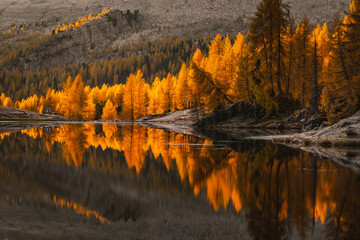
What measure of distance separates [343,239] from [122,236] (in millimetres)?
2531

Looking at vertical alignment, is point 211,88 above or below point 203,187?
above

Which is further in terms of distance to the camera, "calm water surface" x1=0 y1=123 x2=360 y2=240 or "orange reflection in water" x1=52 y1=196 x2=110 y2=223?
"orange reflection in water" x1=52 y1=196 x2=110 y2=223

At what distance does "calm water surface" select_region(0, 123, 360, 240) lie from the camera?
166 inches

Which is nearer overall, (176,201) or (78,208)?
(78,208)

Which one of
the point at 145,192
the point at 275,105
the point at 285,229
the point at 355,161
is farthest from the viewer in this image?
the point at 275,105

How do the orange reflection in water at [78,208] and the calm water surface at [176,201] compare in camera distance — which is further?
the orange reflection in water at [78,208]

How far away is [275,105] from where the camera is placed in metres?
36.8

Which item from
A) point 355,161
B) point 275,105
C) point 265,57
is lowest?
point 355,161

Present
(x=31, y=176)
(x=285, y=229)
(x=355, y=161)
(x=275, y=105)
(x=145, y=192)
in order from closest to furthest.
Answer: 1. (x=285, y=229)
2. (x=145, y=192)
3. (x=31, y=176)
4. (x=355, y=161)
5. (x=275, y=105)

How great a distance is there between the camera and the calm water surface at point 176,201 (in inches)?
166

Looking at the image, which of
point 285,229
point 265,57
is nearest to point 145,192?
point 285,229

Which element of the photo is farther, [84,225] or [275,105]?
[275,105]

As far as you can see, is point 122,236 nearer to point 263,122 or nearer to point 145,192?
point 145,192

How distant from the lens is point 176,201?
569 centimetres
